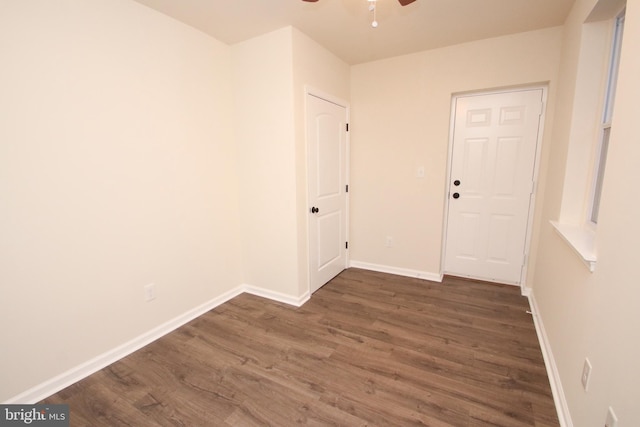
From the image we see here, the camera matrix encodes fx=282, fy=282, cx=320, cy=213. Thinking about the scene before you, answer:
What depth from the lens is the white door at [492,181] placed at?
285cm

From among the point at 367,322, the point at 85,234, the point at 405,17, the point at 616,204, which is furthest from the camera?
the point at 367,322

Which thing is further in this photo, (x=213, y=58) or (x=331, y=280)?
(x=331, y=280)

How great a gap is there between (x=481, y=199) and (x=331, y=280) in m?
1.92

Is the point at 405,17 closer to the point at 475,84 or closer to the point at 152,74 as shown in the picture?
Result: the point at 475,84

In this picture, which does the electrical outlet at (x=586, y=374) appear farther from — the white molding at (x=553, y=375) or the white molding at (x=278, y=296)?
the white molding at (x=278, y=296)

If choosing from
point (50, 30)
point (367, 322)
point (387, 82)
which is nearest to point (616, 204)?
point (367, 322)

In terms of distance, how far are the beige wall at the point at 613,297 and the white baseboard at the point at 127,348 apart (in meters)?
2.01

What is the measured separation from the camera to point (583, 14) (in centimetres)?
185

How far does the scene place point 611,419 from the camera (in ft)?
3.33

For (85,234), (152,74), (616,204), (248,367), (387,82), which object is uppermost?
(387,82)

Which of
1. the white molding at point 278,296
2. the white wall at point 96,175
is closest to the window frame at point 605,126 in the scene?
the white molding at point 278,296

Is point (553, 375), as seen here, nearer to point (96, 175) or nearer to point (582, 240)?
point (582, 240)

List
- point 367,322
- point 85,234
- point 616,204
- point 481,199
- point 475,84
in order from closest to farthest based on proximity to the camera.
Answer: point 616,204 → point 85,234 → point 367,322 → point 475,84 → point 481,199

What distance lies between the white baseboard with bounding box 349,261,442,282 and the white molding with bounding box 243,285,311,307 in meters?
1.06
